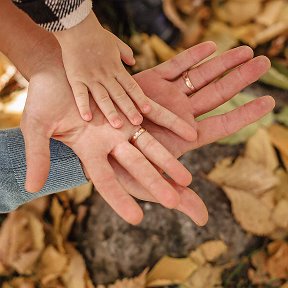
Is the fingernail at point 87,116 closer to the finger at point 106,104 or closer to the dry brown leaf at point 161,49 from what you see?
the finger at point 106,104

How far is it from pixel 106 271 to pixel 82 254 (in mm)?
88

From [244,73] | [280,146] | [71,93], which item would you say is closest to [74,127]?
[71,93]

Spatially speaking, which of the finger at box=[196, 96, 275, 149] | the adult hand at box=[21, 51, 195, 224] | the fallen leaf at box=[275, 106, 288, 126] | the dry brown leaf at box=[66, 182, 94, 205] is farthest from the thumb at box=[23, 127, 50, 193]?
the fallen leaf at box=[275, 106, 288, 126]

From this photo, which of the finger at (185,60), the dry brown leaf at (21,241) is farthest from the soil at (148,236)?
the finger at (185,60)

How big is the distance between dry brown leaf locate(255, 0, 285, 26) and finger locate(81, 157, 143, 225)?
3.33ft

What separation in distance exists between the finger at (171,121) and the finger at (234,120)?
4 cm

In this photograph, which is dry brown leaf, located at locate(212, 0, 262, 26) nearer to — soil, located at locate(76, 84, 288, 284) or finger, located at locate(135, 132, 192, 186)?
soil, located at locate(76, 84, 288, 284)

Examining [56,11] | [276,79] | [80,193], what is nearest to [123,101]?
[56,11]

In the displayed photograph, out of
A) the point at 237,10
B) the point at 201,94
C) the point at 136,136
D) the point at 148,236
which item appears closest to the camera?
the point at 136,136

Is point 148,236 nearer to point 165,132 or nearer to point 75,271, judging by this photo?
point 75,271

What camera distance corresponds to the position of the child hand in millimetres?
1193

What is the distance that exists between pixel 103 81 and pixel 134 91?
0.25ft

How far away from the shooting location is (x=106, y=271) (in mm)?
1558

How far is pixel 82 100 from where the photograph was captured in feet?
3.91
